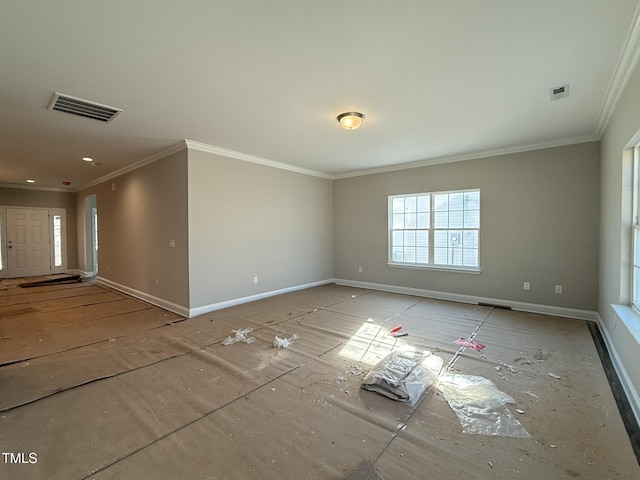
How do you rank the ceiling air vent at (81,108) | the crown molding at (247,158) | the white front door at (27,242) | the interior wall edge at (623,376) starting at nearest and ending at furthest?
the interior wall edge at (623,376) < the ceiling air vent at (81,108) < the crown molding at (247,158) < the white front door at (27,242)

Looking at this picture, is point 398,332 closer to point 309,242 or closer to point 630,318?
point 630,318

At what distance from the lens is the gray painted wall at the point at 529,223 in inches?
166

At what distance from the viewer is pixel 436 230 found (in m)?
5.63

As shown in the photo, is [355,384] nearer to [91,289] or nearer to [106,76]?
[106,76]

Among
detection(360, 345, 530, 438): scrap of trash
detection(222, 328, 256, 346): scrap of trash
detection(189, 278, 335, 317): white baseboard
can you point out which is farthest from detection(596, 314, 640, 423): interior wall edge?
detection(189, 278, 335, 317): white baseboard

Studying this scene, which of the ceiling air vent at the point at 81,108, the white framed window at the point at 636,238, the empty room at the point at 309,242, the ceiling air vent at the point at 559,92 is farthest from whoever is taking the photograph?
the ceiling air vent at the point at 81,108

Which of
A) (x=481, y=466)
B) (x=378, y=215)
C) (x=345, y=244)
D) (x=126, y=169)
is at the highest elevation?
(x=126, y=169)

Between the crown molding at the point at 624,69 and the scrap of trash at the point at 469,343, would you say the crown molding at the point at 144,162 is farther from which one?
the crown molding at the point at 624,69

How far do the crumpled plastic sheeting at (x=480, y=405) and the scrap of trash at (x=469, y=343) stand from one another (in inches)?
27.9

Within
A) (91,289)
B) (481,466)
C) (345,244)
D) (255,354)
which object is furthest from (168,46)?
(91,289)

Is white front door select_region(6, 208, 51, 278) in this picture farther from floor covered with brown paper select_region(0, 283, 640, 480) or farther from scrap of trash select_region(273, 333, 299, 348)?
scrap of trash select_region(273, 333, 299, 348)

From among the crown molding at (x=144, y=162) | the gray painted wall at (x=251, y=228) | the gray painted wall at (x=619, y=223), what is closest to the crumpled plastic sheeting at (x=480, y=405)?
the gray painted wall at (x=619, y=223)

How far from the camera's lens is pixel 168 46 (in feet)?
6.89

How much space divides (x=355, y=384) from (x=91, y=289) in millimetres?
6560
